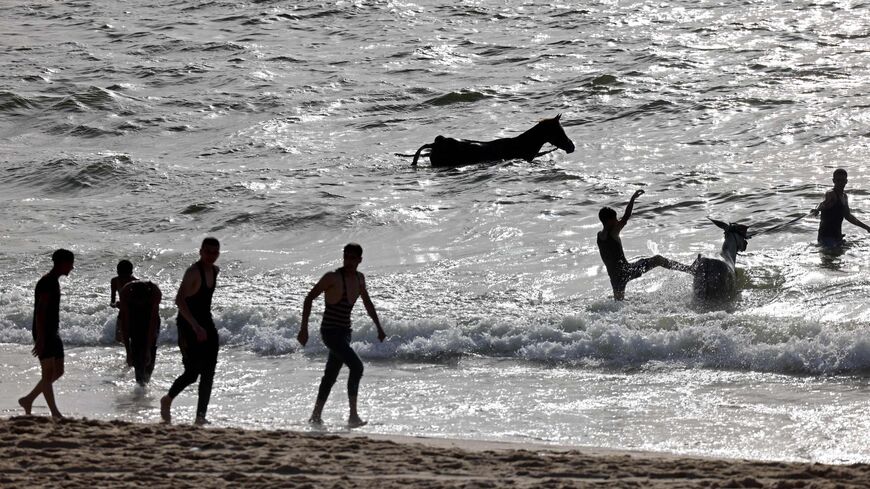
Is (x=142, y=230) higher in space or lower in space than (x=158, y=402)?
higher

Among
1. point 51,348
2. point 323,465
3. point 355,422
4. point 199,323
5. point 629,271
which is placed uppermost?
point 629,271

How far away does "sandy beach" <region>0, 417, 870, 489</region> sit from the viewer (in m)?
7.41

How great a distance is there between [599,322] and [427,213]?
7.37 meters

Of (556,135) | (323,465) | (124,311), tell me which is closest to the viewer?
A: (323,465)

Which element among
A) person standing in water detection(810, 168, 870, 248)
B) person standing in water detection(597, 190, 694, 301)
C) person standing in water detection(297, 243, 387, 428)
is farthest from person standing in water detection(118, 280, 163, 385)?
person standing in water detection(810, 168, 870, 248)

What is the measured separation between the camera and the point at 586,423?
9969 mm

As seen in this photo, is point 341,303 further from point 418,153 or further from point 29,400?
point 418,153

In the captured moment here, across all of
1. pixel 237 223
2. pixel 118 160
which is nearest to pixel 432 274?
pixel 237 223

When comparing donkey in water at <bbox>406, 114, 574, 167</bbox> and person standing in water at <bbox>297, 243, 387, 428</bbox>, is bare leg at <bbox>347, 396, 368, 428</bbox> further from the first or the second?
donkey in water at <bbox>406, 114, 574, 167</bbox>

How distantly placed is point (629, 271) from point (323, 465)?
22.7ft

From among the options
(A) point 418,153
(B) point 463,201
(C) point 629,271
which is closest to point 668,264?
(C) point 629,271

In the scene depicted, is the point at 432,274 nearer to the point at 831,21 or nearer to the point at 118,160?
the point at 118,160

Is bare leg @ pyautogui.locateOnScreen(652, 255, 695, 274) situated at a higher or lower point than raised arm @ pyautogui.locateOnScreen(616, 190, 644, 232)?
lower

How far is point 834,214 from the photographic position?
16.0m
